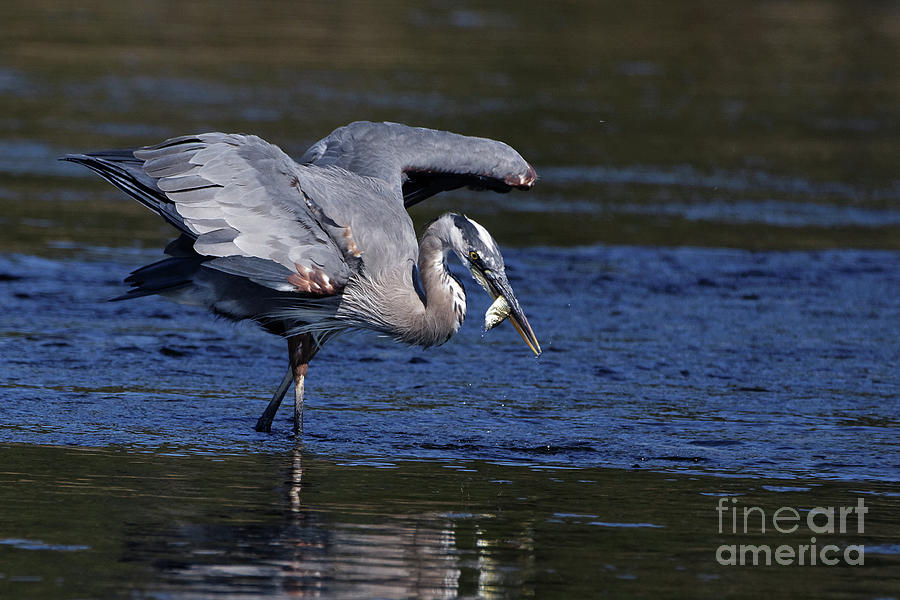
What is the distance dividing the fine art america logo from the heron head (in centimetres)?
158

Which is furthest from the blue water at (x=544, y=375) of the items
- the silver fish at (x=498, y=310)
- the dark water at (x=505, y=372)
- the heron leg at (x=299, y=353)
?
the silver fish at (x=498, y=310)

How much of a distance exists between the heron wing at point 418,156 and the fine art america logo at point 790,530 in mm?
3050

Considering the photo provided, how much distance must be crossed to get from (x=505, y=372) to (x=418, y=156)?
174cm

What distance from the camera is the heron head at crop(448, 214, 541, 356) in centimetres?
842

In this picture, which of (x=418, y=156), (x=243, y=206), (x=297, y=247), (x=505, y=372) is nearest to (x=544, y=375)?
(x=505, y=372)

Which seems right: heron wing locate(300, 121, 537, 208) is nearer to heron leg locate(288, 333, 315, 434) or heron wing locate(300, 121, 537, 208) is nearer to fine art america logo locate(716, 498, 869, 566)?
heron leg locate(288, 333, 315, 434)

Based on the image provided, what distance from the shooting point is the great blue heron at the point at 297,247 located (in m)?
7.99

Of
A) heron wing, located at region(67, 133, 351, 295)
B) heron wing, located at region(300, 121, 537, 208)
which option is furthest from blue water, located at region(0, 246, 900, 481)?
heron wing, located at region(300, 121, 537, 208)

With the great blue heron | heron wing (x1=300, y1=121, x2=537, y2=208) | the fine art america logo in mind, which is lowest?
the fine art america logo

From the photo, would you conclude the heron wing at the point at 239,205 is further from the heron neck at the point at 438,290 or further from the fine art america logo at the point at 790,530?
the fine art america logo at the point at 790,530

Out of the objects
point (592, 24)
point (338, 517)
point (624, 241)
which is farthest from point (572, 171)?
point (592, 24)

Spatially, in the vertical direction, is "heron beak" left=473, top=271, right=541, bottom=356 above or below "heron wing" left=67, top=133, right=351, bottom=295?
below

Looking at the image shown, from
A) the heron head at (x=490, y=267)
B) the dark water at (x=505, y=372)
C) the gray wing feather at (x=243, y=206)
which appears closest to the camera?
the dark water at (x=505, y=372)

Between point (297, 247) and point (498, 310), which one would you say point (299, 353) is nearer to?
point (297, 247)
